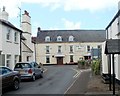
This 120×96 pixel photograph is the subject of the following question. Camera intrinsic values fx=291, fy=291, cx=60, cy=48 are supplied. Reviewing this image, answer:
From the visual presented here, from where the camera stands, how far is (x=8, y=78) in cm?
1633

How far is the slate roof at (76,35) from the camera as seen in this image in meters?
74.9

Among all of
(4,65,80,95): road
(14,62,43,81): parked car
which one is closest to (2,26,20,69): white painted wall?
(14,62,43,81): parked car

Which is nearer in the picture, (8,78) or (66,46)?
(8,78)

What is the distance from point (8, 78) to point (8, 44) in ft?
35.1

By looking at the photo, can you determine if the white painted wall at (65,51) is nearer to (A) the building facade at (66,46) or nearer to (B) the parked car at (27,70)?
(A) the building facade at (66,46)

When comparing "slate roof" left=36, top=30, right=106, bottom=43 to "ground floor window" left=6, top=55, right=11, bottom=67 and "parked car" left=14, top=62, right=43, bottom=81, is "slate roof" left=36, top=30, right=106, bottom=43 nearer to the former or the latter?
"ground floor window" left=6, top=55, right=11, bottom=67

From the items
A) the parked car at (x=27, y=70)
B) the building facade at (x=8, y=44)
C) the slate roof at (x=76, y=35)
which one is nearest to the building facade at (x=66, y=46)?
the slate roof at (x=76, y=35)

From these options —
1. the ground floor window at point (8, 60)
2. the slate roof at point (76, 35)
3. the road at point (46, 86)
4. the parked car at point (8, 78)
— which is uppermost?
the slate roof at point (76, 35)

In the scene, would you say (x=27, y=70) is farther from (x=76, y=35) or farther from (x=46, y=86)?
(x=76, y=35)

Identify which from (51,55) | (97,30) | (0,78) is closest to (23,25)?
(0,78)

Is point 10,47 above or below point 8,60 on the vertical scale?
above

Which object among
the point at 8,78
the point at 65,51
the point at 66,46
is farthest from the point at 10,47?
the point at 66,46

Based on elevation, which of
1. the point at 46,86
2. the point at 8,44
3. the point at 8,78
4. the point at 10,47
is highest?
the point at 8,44

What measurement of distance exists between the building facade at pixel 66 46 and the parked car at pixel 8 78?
2200 inches
